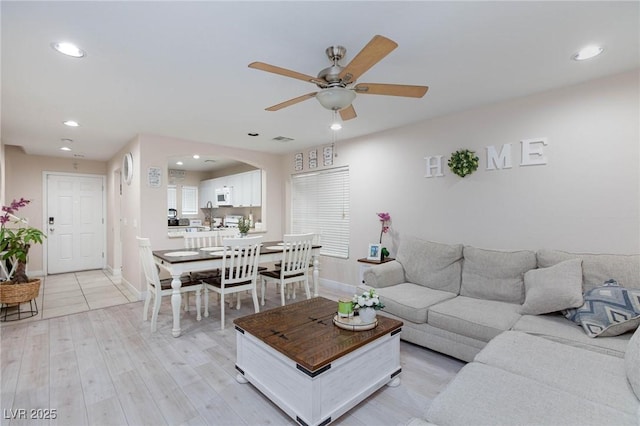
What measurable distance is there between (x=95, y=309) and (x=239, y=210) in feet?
12.7

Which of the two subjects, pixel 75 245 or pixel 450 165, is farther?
pixel 75 245

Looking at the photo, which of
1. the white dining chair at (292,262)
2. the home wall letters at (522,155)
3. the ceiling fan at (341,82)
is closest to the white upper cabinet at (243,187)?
the white dining chair at (292,262)

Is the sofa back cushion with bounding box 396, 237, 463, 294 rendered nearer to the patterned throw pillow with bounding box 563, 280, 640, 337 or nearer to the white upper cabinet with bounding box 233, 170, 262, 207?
the patterned throw pillow with bounding box 563, 280, 640, 337

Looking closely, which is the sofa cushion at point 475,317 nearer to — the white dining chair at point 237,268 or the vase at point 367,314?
the vase at point 367,314

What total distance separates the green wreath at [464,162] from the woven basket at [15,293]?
17.1 feet

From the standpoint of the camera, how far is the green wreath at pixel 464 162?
11.2 ft

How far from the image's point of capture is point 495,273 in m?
2.91

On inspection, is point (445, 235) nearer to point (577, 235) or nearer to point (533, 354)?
point (577, 235)

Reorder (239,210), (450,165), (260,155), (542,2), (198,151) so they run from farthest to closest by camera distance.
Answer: (239,210), (260,155), (198,151), (450,165), (542,2)

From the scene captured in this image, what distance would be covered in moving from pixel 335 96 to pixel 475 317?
203cm

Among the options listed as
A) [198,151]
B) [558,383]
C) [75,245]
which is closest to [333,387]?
[558,383]

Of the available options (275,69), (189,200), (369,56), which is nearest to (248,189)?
(189,200)

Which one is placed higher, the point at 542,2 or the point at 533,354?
the point at 542,2

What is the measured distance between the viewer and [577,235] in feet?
9.14
